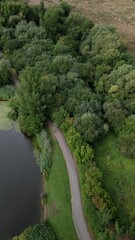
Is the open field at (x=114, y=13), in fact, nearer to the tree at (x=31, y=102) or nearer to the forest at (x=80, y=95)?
the forest at (x=80, y=95)

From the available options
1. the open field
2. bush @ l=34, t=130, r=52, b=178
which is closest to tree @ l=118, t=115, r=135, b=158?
bush @ l=34, t=130, r=52, b=178

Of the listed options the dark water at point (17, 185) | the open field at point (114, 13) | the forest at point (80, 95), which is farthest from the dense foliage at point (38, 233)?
the open field at point (114, 13)

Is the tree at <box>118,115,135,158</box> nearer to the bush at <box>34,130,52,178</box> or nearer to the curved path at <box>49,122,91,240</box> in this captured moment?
the curved path at <box>49,122,91,240</box>

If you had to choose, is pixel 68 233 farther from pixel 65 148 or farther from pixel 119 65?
pixel 119 65

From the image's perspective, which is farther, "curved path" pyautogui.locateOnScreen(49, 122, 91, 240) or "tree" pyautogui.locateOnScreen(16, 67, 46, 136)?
"tree" pyautogui.locateOnScreen(16, 67, 46, 136)

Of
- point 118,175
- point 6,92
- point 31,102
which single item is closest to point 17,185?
point 31,102

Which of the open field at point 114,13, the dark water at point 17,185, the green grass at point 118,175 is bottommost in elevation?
the dark water at point 17,185
